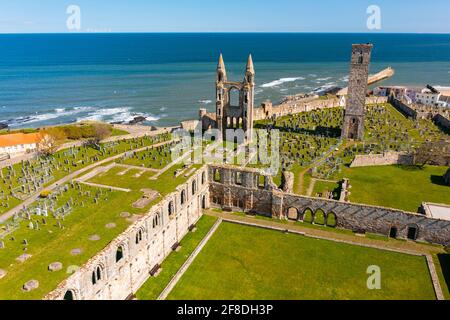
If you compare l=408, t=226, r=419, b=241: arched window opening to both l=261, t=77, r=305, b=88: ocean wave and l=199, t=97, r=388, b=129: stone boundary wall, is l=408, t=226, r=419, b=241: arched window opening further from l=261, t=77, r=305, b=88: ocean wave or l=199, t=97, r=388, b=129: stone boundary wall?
l=261, t=77, r=305, b=88: ocean wave

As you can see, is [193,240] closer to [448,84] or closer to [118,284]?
[118,284]

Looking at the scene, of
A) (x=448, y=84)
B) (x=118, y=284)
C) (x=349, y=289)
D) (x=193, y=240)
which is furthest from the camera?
(x=448, y=84)

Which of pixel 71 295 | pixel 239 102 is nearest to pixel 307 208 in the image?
pixel 71 295

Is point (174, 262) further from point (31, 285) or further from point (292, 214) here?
point (292, 214)

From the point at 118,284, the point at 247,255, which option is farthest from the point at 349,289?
the point at 118,284

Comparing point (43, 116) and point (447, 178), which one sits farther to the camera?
point (43, 116)
